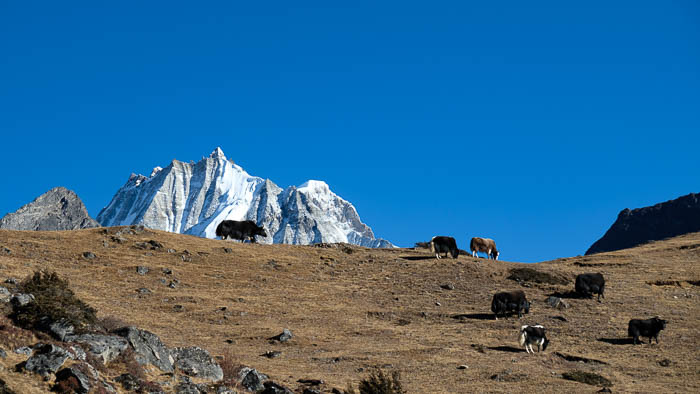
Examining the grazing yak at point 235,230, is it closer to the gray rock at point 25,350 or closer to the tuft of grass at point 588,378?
the tuft of grass at point 588,378

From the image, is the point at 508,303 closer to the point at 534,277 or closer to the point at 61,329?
the point at 534,277

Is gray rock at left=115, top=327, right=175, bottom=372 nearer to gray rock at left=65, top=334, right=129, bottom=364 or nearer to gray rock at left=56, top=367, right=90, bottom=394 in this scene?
gray rock at left=65, top=334, right=129, bottom=364

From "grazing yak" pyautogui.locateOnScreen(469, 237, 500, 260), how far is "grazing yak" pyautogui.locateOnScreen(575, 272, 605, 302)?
15317 mm

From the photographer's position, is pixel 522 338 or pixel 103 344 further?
pixel 522 338

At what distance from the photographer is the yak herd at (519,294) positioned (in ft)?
102

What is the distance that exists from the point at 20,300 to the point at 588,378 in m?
21.3

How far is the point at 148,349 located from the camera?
69.3 ft

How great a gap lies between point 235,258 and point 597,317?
1030 inches

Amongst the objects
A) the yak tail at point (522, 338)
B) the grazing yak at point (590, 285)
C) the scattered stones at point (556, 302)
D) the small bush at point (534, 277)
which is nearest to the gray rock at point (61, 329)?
the yak tail at point (522, 338)

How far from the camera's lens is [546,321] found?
37.6 meters

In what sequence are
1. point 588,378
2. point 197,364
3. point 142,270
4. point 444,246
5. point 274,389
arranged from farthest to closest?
point 444,246
point 142,270
point 588,378
point 197,364
point 274,389

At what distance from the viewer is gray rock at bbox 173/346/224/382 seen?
21312mm

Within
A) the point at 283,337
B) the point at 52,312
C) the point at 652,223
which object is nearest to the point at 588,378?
the point at 283,337

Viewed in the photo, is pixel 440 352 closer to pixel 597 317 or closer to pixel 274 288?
pixel 597 317
